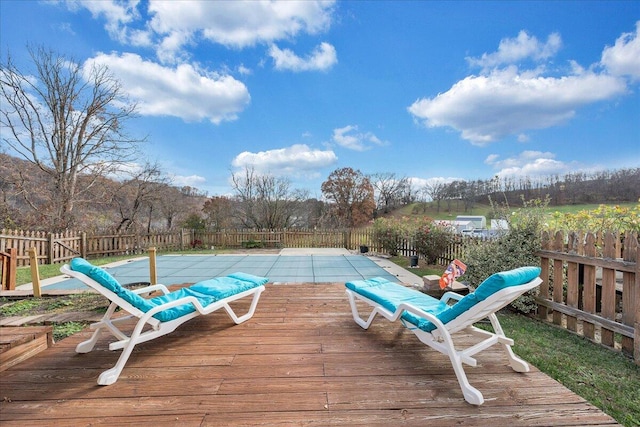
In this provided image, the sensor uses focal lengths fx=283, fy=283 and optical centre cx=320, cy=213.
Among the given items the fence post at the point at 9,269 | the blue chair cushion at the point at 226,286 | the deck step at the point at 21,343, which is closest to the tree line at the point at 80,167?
the fence post at the point at 9,269

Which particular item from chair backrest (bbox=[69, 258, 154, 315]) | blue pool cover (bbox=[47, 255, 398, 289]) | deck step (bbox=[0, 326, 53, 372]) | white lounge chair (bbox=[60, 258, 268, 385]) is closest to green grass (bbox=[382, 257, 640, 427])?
white lounge chair (bbox=[60, 258, 268, 385])

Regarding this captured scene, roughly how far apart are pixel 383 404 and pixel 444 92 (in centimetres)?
1152

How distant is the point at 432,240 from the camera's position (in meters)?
8.32

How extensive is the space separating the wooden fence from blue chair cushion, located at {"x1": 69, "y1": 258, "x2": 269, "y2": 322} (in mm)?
3651

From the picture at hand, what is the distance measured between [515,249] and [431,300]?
6.79 ft

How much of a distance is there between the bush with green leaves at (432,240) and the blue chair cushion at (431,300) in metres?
5.25

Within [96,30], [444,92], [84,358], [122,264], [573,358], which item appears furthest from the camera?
[444,92]

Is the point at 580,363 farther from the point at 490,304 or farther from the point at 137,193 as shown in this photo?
the point at 137,193

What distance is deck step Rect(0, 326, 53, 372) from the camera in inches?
80.3

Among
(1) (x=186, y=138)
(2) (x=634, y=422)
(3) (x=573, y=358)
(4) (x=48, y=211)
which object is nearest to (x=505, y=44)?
(3) (x=573, y=358)

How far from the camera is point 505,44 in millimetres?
7398

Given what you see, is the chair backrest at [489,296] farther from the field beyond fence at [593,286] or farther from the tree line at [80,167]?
the tree line at [80,167]

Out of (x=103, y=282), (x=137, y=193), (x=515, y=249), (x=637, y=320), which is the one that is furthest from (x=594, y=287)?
(x=137, y=193)

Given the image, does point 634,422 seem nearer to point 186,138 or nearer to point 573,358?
point 573,358
